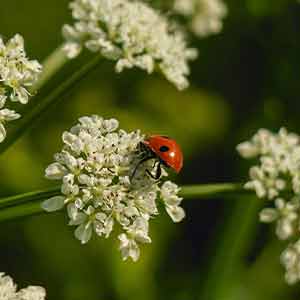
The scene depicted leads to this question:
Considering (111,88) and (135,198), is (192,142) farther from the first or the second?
(135,198)

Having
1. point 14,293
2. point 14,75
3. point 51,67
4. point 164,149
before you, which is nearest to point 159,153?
point 164,149

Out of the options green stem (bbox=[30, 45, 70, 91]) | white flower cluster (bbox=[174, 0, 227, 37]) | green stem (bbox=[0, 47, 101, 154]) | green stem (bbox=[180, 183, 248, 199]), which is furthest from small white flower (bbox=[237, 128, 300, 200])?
white flower cluster (bbox=[174, 0, 227, 37])

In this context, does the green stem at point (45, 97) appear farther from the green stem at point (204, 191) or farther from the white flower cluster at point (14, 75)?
the green stem at point (204, 191)

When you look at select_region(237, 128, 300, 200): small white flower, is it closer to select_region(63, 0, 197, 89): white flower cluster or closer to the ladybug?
the ladybug

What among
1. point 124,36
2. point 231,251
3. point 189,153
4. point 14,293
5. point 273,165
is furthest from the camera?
point 189,153

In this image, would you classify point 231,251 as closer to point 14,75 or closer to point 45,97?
point 45,97

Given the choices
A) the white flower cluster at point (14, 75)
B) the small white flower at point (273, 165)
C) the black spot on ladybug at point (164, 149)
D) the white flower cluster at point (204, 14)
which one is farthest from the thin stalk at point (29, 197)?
the white flower cluster at point (204, 14)

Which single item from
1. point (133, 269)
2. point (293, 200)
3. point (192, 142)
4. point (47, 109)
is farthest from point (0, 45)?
point (192, 142)
